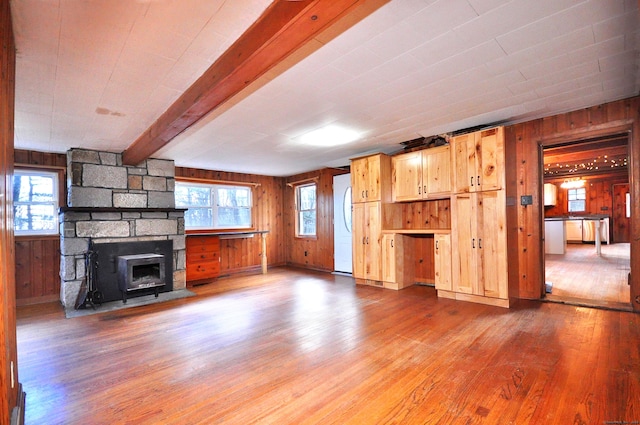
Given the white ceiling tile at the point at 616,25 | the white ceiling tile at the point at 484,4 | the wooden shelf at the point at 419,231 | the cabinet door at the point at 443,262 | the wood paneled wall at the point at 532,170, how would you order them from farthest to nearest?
the wooden shelf at the point at 419,231 < the cabinet door at the point at 443,262 < the wood paneled wall at the point at 532,170 < the white ceiling tile at the point at 616,25 < the white ceiling tile at the point at 484,4

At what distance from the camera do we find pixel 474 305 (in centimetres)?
369

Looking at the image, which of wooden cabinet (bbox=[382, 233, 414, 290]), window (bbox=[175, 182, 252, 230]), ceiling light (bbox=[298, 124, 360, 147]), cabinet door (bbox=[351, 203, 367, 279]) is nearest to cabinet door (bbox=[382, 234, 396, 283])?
wooden cabinet (bbox=[382, 233, 414, 290])

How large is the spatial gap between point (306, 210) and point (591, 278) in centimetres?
546

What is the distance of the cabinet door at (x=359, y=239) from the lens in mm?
5098

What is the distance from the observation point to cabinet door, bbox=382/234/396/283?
15.3 feet

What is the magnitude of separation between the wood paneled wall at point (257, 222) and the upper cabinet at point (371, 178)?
285 centimetres

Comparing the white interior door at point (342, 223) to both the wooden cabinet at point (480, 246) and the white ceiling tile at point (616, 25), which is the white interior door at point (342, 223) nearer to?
the wooden cabinet at point (480, 246)

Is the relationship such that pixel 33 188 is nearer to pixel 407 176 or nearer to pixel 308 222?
pixel 308 222

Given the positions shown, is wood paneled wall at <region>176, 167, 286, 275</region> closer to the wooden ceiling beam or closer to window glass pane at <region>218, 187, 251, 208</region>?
window glass pane at <region>218, 187, 251, 208</region>

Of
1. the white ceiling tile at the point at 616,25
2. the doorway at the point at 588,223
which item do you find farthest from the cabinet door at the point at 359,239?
the white ceiling tile at the point at 616,25

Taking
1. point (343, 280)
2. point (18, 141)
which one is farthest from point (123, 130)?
point (343, 280)

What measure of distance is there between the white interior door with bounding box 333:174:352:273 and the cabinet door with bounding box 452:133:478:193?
235 cm

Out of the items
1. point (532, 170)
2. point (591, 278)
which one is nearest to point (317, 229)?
point (532, 170)

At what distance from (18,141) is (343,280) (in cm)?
524
